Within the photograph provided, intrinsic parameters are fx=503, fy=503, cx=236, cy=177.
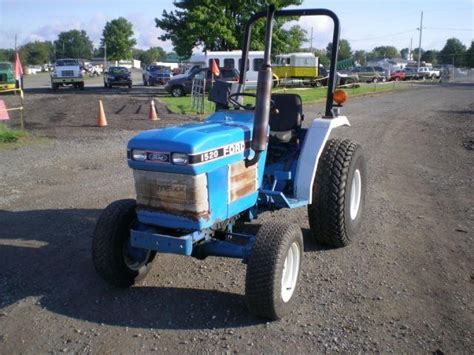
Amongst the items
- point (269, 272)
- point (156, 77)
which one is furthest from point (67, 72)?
point (269, 272)

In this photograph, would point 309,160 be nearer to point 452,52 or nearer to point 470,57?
point 470,57

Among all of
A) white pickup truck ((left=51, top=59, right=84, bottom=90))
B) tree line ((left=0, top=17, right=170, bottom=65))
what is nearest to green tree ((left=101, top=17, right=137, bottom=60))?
tree line ((left=0, top=17, right=170, bottom=65))

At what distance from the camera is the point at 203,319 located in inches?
144

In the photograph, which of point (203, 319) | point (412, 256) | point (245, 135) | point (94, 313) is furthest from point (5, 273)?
point (412, 256)

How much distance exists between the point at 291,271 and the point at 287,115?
72.6 inches

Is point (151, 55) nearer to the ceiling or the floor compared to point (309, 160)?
nearer to the ceiling

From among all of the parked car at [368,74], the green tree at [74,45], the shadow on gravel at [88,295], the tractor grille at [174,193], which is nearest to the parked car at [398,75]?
the parked car at [368,74]

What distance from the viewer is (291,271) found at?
392cm

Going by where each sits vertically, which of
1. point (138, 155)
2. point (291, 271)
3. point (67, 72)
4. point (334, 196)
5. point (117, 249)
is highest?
point (67, 72)

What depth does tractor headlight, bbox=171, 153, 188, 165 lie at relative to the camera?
346 cm

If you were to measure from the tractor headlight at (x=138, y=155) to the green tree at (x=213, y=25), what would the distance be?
24.8m

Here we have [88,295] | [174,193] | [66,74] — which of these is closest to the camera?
[174,193]

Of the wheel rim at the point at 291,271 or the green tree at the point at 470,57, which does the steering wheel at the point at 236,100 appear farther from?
the green tree at the point at 470,57

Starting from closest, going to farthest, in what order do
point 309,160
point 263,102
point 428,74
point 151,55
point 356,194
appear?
point 263,102 → point 309,160 → point 356,194 → point 428,74 → point 151,55
